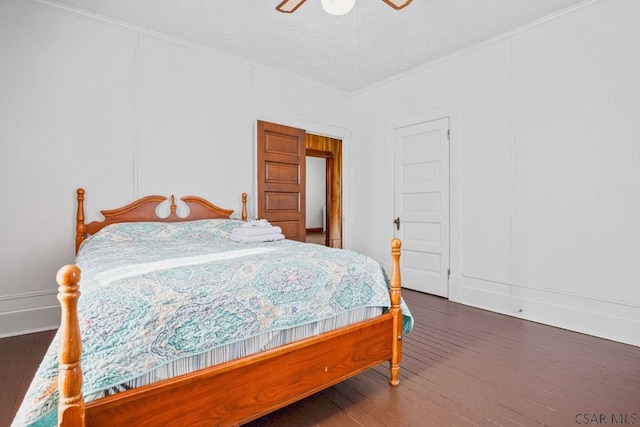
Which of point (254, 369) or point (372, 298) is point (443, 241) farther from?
point (254, 369)

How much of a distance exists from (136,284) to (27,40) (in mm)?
2946

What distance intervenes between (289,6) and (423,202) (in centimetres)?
273

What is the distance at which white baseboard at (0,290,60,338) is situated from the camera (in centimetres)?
290

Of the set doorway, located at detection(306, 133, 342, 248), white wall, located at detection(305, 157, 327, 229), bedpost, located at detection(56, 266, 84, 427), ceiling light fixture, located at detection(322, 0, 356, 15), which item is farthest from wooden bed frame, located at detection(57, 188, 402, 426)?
white wall, located at detection(305, 157, 327, 229)

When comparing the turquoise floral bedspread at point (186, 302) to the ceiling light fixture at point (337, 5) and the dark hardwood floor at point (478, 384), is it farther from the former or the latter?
the ceiling light fixture at point (337, 5)

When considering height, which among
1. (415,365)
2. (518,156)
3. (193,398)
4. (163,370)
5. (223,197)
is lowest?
(415,365)

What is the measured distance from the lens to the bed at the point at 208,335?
1.17 metres

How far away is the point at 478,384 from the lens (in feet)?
7.05

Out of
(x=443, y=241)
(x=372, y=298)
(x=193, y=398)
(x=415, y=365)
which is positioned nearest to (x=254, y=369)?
(x=193, y=398)

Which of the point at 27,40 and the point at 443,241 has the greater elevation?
the point at 27,40

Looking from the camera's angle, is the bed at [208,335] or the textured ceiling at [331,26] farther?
the textured ceiling at [331,26]

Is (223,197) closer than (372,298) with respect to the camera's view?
No

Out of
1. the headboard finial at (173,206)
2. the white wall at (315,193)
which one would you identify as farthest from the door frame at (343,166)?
the white wall at (315,193)

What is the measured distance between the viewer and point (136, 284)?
1380 millimetres
